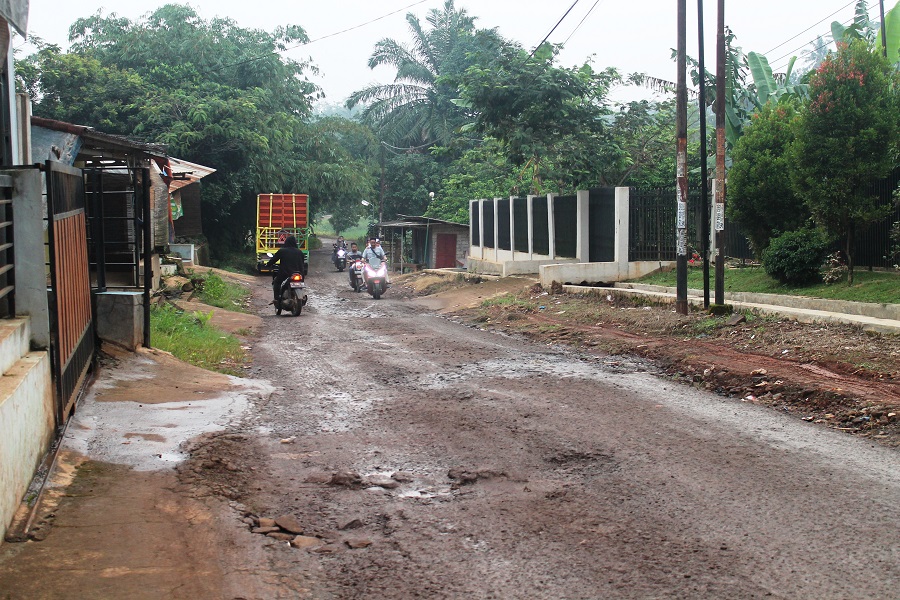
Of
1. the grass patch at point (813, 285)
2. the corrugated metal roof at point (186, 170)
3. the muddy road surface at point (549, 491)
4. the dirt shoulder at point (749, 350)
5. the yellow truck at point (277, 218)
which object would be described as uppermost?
the corrugated metal roof at point (186, 170)

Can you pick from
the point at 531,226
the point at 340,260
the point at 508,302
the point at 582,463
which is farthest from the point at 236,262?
the point at 582,463

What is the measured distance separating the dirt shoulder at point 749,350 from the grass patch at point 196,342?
4.63 meters

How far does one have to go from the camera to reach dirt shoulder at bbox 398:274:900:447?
25.6 ft

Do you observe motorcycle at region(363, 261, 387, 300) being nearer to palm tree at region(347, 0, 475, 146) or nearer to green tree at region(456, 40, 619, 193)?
green tree at region(456, 40, 619, 193)

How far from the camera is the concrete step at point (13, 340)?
4.78 m

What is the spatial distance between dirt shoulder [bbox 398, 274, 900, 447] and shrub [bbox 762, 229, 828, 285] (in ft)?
9.02

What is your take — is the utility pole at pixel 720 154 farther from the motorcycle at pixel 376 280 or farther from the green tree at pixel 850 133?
the motorcycle at pixel 376 280

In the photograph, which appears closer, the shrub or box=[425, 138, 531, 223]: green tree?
the shrub

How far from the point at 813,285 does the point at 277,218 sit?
24191mm

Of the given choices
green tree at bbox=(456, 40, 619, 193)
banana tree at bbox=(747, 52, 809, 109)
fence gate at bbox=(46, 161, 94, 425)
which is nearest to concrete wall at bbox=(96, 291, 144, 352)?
fence gate at bbox=(46, 161, 94, 425)

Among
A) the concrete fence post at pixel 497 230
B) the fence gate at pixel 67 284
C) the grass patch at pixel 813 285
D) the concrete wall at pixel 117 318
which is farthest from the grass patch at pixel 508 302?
the fence gate at pixel 67 284

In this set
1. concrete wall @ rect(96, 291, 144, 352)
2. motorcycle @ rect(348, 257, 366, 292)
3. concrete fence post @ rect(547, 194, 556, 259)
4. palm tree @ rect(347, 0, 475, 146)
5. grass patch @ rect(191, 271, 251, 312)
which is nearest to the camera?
concrete wall @ rect(96, 291, 144, 352)

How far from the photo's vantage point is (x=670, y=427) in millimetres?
6957

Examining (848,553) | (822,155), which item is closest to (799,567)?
(848,553)
